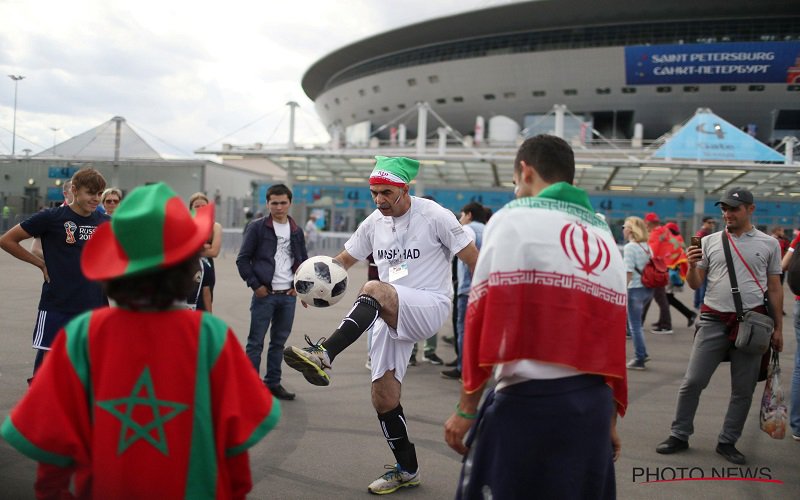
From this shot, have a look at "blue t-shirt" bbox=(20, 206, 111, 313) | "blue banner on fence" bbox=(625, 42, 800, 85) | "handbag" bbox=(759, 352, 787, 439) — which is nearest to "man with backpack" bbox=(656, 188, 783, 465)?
"handbag" bbox=(759, 352, 787, 439)

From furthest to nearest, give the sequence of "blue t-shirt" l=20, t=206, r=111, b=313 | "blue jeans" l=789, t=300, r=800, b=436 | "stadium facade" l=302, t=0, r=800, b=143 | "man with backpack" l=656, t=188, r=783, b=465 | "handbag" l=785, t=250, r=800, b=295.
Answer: "stadium facade" l=302, t=0, r=800, b=143 → "blue jeans" l=789, t=300, r=800, b=436 → "handbag" l=785, t=250, r=800, b=295 → "man with backpack" l=656, t=188, r=783, b=465 → "blue t-shirt" l=20, t=206, r=111, b=313

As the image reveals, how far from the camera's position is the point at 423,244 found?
4.30 m

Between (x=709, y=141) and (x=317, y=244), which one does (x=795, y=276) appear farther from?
(x=709, y=141)

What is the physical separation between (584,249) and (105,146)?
131ft

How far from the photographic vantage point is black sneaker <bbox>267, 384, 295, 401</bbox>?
6262 millimetres

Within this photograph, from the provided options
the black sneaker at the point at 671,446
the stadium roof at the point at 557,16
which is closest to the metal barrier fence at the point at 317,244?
the black sneaker at the point at 671,446

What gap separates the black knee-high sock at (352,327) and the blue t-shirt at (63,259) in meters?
2.10

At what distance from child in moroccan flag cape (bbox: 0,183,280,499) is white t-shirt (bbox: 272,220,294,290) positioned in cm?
444

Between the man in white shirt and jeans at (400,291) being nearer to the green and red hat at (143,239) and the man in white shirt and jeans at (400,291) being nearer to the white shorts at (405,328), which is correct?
the white shorts at (405,328)

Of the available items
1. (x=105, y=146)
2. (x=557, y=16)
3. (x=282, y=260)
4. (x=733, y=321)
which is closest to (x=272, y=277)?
(x=282, y=260)

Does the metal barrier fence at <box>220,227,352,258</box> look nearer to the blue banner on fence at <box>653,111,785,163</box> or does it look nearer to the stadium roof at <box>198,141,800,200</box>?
the stadium roof at <box>198,141,800,200</box>

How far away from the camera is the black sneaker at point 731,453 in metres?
4.93

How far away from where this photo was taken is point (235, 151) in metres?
31.8

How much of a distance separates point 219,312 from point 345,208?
2754cm
